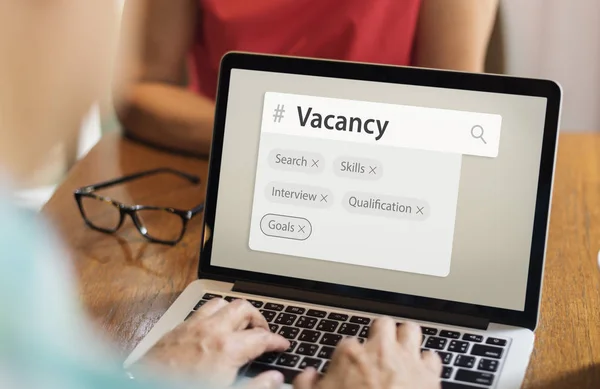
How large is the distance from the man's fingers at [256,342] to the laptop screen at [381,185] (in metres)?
0.11

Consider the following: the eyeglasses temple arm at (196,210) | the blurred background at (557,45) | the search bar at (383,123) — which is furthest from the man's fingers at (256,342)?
the blurred background at (557,45)

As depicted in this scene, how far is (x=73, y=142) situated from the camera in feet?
5.22

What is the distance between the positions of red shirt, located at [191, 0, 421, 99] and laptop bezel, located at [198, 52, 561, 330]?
618 millimetres

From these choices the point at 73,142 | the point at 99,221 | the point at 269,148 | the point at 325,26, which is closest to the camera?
the point at 269,148

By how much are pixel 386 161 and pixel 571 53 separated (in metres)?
1.64

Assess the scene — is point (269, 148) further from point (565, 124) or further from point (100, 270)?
point (565, 124)

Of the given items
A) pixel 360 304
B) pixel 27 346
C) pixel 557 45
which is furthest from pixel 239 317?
pixel 557 45

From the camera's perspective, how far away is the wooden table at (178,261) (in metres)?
0.74

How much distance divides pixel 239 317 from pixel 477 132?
11.9 inches

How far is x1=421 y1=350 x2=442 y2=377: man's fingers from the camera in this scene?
0.62 m

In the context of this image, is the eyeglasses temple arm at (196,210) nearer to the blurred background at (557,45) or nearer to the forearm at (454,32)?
the forearm at (454,32)

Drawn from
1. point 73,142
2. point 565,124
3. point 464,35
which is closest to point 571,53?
point 565,124

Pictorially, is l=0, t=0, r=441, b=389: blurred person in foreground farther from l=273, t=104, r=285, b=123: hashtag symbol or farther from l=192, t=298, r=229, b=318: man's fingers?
l=273, t=104, r=285, b=123: hashtag symbol

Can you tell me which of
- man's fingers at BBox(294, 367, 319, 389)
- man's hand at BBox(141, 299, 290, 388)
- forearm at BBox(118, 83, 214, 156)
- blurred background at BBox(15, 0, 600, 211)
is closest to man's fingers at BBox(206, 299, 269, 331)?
man's hand at BBox(141, 299, 290, 388)
